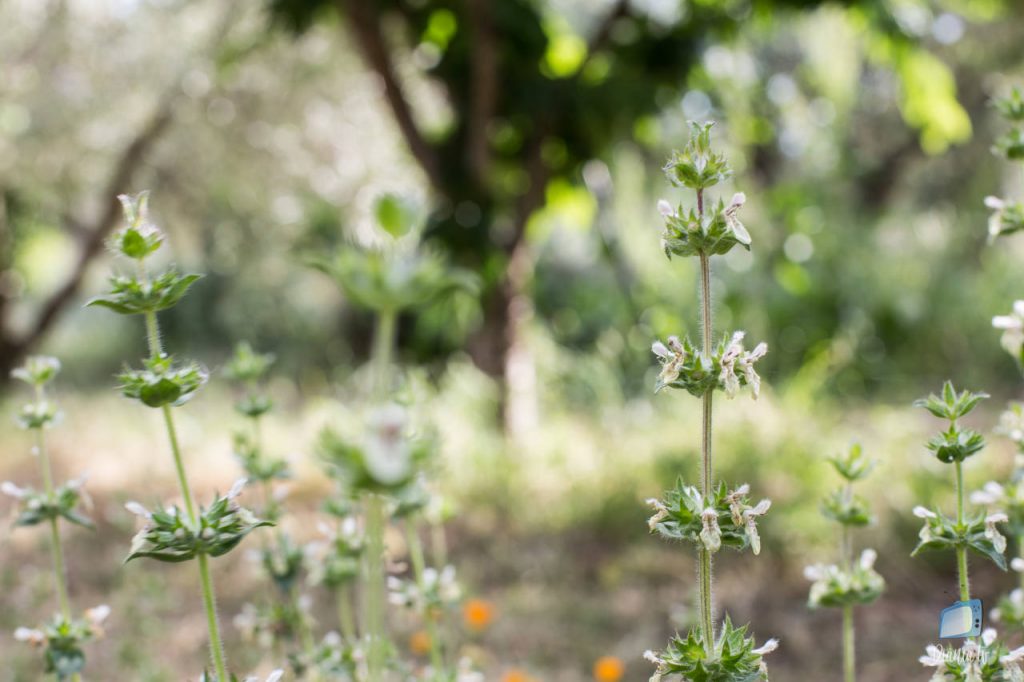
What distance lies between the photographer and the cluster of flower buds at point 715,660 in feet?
3.05

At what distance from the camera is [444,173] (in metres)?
3.93

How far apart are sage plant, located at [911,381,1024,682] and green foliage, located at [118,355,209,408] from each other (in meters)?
0.79

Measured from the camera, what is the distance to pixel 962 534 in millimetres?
1012

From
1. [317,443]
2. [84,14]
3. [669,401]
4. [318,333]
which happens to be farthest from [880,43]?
[318,333]

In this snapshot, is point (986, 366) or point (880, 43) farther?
point (986, 366)

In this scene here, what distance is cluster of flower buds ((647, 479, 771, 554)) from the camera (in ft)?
2.97

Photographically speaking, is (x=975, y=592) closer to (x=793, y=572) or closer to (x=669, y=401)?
(x=793, y=572)

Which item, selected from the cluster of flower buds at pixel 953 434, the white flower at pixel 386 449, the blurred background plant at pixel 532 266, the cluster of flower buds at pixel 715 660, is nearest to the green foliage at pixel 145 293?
the white flower at pixel 386 449

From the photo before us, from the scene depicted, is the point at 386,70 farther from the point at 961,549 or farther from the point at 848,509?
the point at 961,549

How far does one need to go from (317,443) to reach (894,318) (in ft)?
19.6

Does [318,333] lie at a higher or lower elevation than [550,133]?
higher

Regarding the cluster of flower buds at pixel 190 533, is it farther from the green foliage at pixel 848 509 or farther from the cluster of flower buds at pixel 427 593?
the green foliage at pixel 848 509

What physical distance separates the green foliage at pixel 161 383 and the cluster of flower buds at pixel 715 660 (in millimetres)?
557

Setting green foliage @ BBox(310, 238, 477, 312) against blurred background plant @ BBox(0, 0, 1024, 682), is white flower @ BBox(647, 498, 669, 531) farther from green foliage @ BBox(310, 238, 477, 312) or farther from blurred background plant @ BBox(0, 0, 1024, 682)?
blurred background plant @ BBox(0, 0, 1024, 682)
